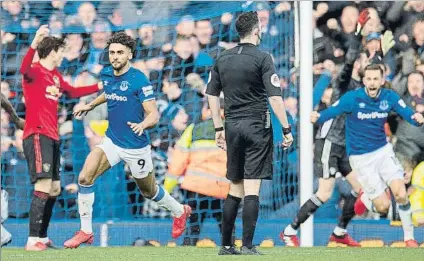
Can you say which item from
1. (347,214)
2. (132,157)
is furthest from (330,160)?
(132,157)

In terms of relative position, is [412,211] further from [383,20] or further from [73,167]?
[73,167]

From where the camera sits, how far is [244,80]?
9.55m

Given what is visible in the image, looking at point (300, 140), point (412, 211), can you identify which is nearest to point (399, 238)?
point (412, 211)

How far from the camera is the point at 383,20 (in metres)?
12.7

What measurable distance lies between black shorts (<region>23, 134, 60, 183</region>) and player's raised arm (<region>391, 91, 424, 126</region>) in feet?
9.67

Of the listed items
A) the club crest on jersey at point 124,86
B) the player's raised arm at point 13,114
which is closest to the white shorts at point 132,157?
the club crest on jersey at point 124,86

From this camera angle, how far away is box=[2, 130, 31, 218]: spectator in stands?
1299 centimetres

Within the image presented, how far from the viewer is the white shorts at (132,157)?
1105 cm

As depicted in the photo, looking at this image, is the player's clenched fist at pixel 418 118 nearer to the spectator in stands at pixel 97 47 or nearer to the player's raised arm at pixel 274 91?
the player's raised arm at pixel 274 91

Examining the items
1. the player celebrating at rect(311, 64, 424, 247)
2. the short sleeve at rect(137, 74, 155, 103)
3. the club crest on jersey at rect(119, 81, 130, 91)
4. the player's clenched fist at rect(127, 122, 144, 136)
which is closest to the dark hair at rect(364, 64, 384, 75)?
the player celebrating at rect(311, 64, 424, 247)

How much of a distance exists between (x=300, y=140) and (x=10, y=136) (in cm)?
291

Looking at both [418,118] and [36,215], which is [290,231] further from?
[36,215]

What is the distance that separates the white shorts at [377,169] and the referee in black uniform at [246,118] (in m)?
2.47

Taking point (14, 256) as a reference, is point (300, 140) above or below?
above
